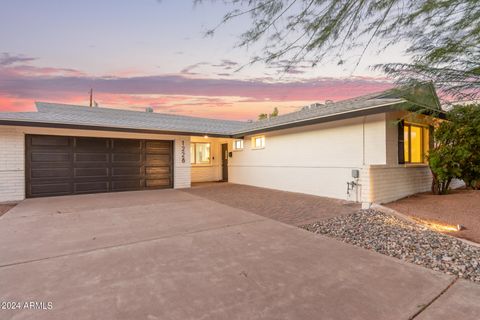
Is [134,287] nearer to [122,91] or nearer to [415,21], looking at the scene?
[415,21]

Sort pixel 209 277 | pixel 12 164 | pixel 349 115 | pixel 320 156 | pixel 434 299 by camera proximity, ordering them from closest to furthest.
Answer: pixel 434 299, pixel 209 277, pixel 349 115, pixel 12 164, pixel 320 156

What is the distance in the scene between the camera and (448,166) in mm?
7531

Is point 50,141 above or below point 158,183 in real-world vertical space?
above

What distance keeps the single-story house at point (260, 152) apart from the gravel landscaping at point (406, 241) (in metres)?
1.86

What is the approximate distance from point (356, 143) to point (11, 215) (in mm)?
10080

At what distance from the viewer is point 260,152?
39.9ft

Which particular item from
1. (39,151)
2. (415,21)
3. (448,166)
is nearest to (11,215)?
(39,151)

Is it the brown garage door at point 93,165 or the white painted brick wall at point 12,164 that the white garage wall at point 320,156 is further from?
the white painted brick wall at point 12,164

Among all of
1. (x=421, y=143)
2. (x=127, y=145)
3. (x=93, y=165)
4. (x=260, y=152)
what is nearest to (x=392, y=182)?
(x=421, y=143)

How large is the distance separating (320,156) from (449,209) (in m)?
4.00

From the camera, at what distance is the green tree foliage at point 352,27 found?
2.80m

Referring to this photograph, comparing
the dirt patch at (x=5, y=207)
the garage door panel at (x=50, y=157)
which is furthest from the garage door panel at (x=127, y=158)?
the dirt patch at (x=5, y=207)

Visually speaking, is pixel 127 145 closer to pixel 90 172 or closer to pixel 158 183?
pixel 90 172

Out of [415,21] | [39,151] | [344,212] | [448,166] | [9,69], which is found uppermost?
[9,69]
